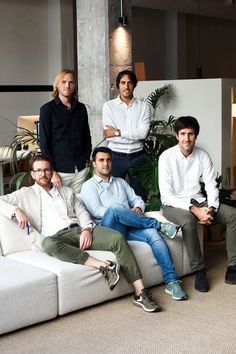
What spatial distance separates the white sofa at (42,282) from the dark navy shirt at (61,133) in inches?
30.4

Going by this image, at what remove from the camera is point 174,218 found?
525 cm

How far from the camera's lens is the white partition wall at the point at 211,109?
26.2ft

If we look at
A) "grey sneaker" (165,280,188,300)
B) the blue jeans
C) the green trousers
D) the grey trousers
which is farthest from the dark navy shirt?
"grey sneaker" (165,280,188,300)

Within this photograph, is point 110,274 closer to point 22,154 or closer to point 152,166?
point 152,166

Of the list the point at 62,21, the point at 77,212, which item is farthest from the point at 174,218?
the point at 62,21

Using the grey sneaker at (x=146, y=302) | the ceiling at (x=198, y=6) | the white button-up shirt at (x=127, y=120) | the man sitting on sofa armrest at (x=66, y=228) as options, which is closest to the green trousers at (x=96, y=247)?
the man sitting on sofa armrest at (x=66, y=228)

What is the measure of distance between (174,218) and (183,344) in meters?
1.51

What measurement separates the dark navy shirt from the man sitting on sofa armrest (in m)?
0.43

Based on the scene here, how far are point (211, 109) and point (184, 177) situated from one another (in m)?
2.89

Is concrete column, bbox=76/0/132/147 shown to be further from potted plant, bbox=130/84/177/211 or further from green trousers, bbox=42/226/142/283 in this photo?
green trousers, bbox=42/226/142/283

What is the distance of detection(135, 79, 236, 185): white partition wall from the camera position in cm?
800

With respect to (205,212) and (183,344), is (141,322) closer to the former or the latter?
(183,344)

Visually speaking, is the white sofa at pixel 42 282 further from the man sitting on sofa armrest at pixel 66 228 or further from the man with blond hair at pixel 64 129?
the man with blond hair at pixel 64 129

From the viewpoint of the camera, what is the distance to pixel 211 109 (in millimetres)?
8078
